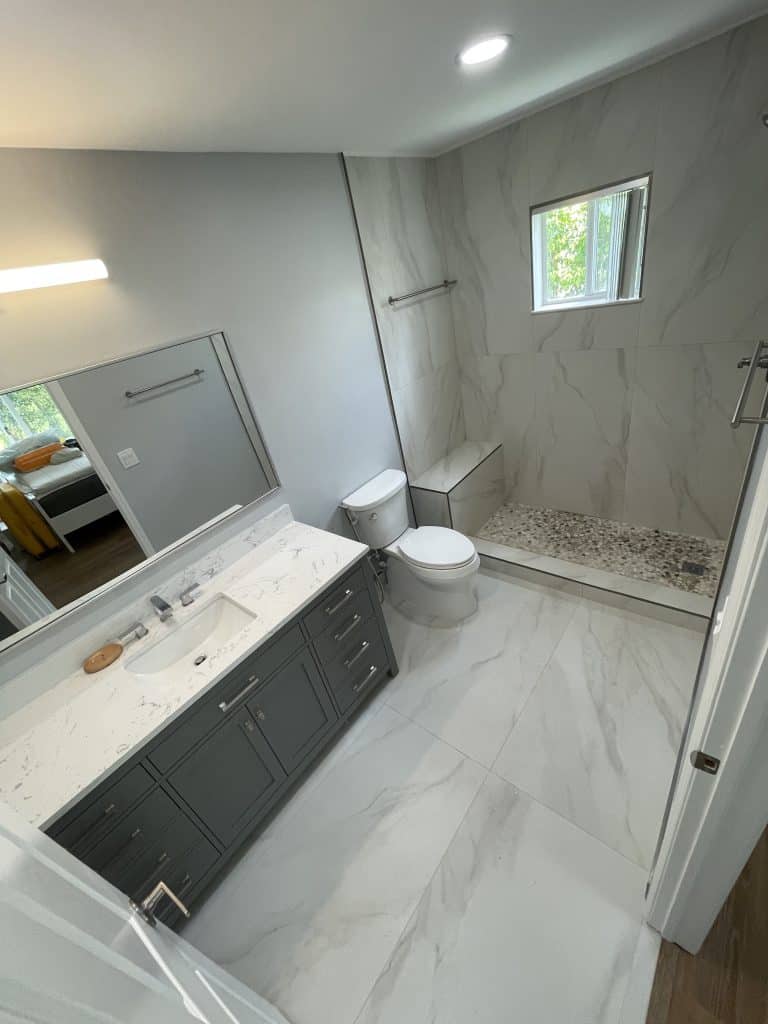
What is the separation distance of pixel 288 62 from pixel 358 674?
1.99 meters

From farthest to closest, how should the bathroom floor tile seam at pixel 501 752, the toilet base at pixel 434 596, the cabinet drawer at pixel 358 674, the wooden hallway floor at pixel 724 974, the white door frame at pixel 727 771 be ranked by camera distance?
the toilet base at pixel 434 596, the cabinet drawer at pixel 358 674, the bathroom floor tile seam at pixel 501 752, the wooden hallway floor at pixel 724 974, the white door frame at pixel 727 771

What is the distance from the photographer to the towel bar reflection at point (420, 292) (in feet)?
7.51

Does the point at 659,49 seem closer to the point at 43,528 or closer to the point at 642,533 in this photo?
the point at 642,533

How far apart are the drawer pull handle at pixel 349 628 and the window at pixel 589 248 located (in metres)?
1.98

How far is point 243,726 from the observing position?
1.48 metres

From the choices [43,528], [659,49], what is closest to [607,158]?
[659,49]

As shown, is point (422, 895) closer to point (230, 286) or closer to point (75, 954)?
point (75, 954)

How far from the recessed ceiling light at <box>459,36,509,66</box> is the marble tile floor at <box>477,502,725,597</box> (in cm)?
219

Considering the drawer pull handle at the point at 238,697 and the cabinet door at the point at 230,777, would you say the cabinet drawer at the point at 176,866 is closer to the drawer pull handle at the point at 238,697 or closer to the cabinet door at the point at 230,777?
the cabinet door at the point at 230,777

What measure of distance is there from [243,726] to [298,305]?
1.71m

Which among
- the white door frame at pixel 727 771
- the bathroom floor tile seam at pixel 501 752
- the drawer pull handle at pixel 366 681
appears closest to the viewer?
the white door frame at pixel 727 771

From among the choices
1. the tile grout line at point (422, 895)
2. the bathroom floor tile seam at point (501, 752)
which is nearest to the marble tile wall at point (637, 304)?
the bathroom floor tile seam at point (501, 752)

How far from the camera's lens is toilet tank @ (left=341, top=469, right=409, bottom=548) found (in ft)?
7.45

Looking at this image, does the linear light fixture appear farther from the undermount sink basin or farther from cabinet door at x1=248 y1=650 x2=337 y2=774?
cabinet door at x1=248 y1=650 x2=337 y2=774
